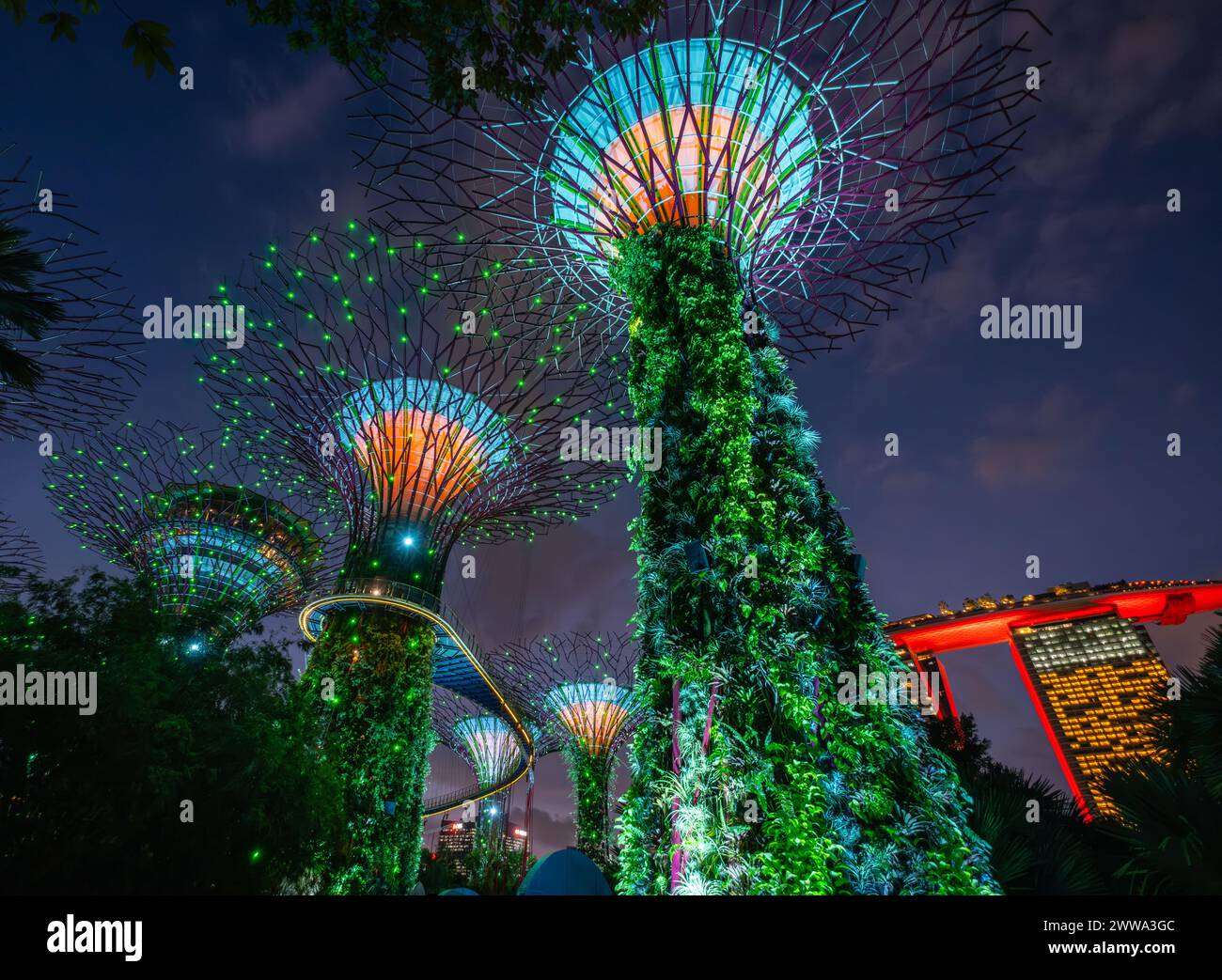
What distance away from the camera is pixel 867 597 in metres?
6.09

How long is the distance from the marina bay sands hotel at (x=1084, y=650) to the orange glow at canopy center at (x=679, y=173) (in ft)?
22.3

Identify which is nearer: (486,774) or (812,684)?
(812,684)

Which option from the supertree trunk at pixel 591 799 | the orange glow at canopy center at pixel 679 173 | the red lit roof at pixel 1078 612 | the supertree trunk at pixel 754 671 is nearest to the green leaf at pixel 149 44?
the supertree trunk at pixel 754 671

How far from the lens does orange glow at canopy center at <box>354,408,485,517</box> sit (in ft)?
59.7

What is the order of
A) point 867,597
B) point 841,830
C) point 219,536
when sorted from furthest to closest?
point 219,536, point 867,597, point 841,830

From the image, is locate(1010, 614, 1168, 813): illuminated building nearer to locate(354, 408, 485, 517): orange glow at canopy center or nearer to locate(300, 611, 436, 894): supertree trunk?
locate(354, 408, 485, 517): orange glow at canopy center

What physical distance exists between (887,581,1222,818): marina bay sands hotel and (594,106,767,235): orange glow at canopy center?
22.3 feet

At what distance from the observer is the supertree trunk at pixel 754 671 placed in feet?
15.9

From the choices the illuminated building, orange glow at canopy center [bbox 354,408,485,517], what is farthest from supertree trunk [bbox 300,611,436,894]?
the illuminated building

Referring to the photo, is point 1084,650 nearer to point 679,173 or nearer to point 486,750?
point 486,750

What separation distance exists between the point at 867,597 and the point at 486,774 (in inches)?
1439
